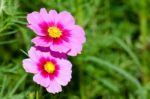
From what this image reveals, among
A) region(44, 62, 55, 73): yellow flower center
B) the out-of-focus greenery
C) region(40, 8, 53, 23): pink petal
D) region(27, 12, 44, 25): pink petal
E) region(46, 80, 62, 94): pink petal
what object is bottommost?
region(46, 80, 62, 94): pink petal

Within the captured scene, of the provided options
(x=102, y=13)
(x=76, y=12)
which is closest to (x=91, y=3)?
(x=76, y=12)

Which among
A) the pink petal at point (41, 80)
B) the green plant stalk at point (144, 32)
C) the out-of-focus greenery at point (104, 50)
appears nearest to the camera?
the pink petal at point (41, 80)

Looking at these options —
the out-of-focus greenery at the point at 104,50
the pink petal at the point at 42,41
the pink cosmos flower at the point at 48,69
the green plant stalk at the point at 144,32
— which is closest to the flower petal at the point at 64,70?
the pink cosmos flower at the point at 48,69

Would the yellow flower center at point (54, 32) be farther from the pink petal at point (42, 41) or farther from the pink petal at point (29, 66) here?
the pink petal at point (29, 66)

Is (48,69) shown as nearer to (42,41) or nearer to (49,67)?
(49,67)

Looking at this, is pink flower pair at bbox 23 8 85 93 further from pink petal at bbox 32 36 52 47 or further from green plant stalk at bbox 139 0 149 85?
green plant stalk at bbox 139 0 149 85

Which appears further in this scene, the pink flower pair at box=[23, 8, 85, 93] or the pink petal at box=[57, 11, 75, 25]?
the pink petal at box=[57, 11, 75, 25]

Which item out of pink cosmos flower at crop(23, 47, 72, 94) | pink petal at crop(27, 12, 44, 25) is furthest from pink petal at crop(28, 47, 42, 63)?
pink petal at crop(27, 12, 44, 25)

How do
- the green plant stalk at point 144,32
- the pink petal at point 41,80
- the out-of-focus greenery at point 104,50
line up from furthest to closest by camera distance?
the green plant stalk at point 144,32
the out-of-focus greenery at point 104,50
the pink petal at point 41,80
